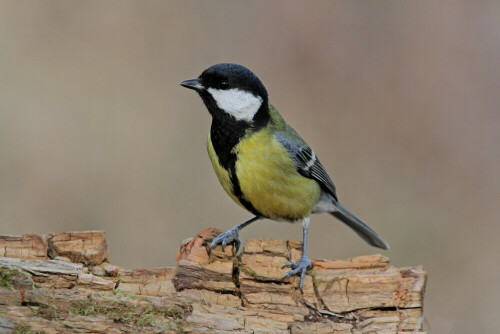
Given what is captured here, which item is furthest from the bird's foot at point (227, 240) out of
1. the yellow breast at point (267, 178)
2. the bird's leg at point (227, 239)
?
the yellow breast at point (267, 178)

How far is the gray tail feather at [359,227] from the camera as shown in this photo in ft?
19.4

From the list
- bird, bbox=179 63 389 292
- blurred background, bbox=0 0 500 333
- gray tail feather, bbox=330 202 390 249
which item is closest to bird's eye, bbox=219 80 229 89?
bird, bbox=179 63 389 292

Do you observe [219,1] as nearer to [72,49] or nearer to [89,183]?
[72,49]

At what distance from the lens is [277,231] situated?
7.77m

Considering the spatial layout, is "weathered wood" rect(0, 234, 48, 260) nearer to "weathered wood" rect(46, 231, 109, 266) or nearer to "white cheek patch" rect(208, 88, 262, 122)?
"weathered wood" rect(46, 231, 109, 266)

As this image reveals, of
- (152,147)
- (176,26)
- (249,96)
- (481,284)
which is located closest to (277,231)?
(152,147)

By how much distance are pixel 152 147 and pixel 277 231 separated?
2.15m

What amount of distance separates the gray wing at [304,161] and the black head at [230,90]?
1.28 ft

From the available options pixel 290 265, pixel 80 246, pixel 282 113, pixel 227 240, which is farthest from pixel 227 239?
pixel 282 113

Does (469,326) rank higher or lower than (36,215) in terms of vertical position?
lower

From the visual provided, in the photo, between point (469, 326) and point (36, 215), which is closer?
point (469, 326)

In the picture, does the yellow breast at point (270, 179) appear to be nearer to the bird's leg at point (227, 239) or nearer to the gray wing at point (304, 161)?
the gray wing at point (304, 161)

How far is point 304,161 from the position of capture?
5273mm

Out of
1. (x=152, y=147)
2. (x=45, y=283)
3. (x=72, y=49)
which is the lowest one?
(x=45, y=283)
